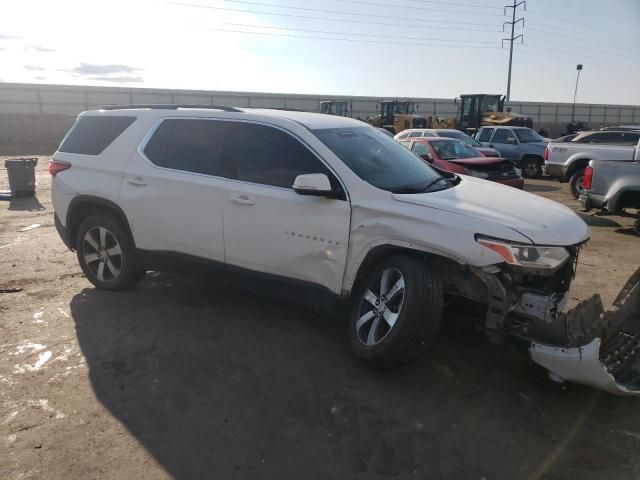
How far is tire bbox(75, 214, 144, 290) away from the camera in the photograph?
16.7ft

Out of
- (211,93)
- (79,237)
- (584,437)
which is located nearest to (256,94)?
(211,93)

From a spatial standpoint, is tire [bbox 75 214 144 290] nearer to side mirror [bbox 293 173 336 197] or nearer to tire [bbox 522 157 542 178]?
side mirror [bbox 293 173 336 197]

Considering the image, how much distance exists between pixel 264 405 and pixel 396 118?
24104 mm

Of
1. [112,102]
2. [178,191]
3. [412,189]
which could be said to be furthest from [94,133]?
[112,102]

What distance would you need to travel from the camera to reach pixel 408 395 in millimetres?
3518

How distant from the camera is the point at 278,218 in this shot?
161 inches

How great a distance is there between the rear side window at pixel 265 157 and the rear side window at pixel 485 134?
16609 mm

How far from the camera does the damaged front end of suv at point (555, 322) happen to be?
3156 mm

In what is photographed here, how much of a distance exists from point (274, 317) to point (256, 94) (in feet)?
147

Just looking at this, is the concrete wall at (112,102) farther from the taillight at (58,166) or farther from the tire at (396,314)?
the tire at (396,314)

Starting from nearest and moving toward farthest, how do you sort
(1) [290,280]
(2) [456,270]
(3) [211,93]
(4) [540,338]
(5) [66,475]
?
(5) [66,475]
(4) [540,338]
(2) [456,270]
(1) [290,280]
(3) [211,93]

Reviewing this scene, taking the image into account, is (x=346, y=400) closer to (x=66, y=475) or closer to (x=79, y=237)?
(x=66, y=475)

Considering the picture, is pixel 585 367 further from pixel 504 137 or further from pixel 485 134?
pixel 485 134

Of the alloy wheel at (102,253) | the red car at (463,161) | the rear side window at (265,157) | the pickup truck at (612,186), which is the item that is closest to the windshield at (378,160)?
the rear side window at (265,157)
